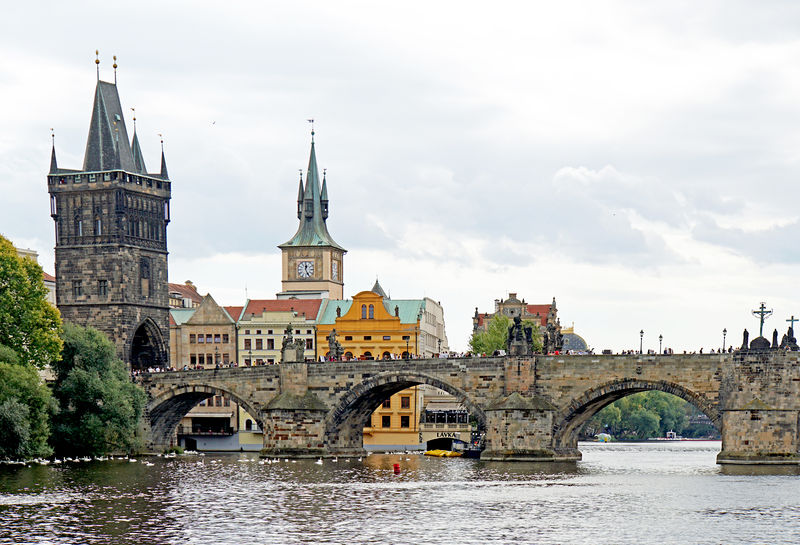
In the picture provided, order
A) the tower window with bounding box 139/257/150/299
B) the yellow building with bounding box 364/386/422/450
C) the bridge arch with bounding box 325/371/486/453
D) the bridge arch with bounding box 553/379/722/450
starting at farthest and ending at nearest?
the yellow building with bounding box 364/386/422/450
the tower window with bounding box 139/257/150/299
the bridge arch with bounding box 325/371/486/453
the bridge arch with bounding box 553/379/722/450

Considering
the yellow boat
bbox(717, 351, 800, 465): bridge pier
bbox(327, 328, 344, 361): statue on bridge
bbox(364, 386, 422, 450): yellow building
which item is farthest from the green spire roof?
bbox(717, 351, 800, 465): bridge pier

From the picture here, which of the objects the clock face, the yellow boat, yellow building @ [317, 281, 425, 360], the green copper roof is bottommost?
the yellow boat

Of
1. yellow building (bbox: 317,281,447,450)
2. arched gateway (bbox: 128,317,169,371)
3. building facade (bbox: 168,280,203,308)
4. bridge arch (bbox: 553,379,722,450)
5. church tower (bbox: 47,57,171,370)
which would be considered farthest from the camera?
building facade (bbox: 168,280,203,308)

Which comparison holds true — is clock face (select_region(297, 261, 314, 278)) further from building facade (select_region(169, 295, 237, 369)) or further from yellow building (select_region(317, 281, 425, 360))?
yellow building (select_region(317, 281, 425, 360))

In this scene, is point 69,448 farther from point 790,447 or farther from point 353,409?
point 790,447

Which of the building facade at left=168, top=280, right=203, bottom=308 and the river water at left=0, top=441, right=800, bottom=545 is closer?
the river water at left=0, top=441, right=800, bottom=545

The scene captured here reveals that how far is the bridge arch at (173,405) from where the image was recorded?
116 meters

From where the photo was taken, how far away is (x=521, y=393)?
101m

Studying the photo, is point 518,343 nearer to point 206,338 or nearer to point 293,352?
point 293,352

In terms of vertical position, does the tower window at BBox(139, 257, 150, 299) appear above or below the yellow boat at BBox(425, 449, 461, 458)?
above

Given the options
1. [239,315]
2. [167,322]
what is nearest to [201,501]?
[167,322]

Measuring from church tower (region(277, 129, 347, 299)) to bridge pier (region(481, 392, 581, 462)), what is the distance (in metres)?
56.5

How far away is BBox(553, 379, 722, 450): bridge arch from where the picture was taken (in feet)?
316

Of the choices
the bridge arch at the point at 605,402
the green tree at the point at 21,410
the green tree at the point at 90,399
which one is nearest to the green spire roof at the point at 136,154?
the green tree at the point at 90,399
